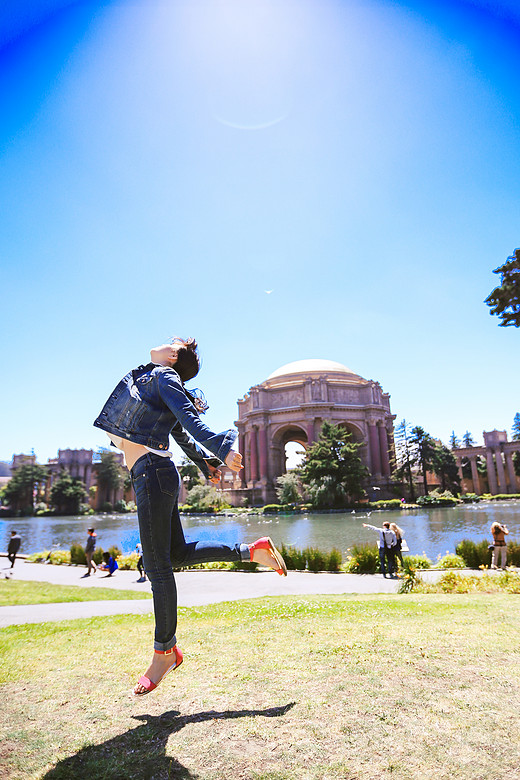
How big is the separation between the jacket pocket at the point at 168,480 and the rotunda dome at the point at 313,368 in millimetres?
70173

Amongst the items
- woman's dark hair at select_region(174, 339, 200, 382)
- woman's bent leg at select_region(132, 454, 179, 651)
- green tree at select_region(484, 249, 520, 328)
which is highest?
green tree at select_region(484, 249, 520, 328)

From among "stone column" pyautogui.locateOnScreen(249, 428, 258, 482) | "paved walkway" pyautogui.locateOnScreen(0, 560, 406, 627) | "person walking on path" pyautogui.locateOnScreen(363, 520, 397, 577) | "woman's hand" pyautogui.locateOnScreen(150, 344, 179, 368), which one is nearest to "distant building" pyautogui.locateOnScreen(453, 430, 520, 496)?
"stone column" pyautogui.locateOnScreen(249, 428, 258, 482)

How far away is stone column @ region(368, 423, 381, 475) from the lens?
66.4 m

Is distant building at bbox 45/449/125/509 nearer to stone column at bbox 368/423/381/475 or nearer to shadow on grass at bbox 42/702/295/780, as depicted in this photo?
stone column at bbox 368/423/381/475

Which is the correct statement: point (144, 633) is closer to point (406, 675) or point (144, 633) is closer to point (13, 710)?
point (13, 710)

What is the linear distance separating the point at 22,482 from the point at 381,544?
9226 centimetres

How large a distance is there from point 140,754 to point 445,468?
229 feet

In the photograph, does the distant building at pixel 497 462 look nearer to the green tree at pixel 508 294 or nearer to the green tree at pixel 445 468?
the green tree at pixel 445 468

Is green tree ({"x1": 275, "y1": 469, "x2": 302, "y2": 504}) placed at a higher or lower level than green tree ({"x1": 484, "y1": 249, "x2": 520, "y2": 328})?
lower

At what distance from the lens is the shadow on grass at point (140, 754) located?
190 centimetres

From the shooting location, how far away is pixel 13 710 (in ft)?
8.24

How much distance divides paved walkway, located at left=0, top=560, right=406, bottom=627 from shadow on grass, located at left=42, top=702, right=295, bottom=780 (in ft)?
14.9

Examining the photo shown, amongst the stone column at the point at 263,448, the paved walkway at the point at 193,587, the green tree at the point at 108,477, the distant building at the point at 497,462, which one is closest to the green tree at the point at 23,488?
the green tree at the point at 108,477

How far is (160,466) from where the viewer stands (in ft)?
8.61
